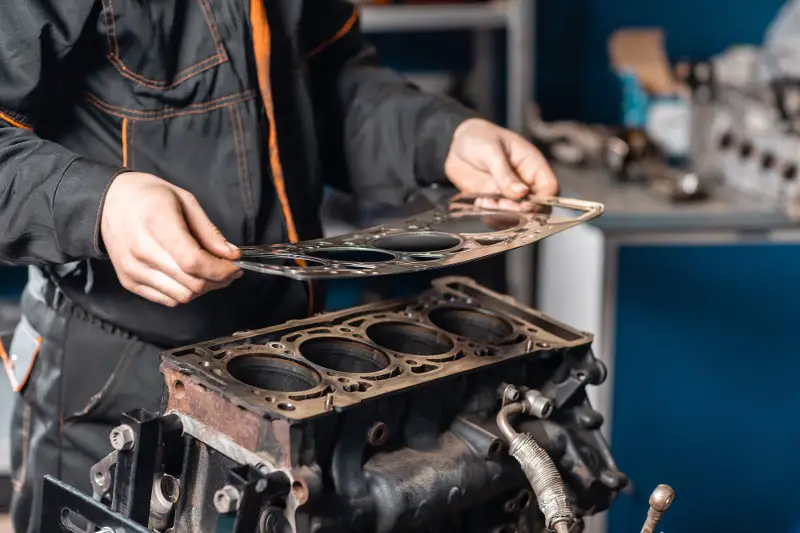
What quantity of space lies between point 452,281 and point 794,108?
145cm

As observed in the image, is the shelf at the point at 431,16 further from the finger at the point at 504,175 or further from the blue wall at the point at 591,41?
the finger at the point at 504,175

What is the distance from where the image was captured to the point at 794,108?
237cm

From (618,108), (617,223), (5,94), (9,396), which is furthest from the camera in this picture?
(618,108)

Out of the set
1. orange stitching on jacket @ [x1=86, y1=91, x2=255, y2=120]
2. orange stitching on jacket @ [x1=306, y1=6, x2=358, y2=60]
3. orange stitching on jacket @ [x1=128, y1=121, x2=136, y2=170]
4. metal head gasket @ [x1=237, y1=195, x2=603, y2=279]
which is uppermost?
orange stitching on jacket @ [x1=306, y1=6, x2=358, y2=60]

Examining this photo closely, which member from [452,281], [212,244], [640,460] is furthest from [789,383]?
[212,244]

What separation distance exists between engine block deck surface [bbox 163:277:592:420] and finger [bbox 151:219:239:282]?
0.29 ft

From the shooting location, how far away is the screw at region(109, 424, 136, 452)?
0.91 m

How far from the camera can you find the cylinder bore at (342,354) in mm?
1029

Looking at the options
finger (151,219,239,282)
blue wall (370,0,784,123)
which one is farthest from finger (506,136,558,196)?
blue wall (370,0,784,123)

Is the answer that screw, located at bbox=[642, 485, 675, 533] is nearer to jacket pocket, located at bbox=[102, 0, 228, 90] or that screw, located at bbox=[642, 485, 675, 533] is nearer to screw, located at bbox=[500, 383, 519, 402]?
screw, located at bbox=[500, 383, 519, 402]

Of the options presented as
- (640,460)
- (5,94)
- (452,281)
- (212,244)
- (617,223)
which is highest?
(5,94)

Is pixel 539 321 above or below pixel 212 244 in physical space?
below

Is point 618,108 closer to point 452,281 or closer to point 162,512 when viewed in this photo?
point 452,281

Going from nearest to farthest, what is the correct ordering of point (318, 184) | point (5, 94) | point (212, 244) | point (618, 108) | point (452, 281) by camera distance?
point (212, 244) < point (5, 94) < point (452, 281) < point (318, 184) < point (618, 108)
